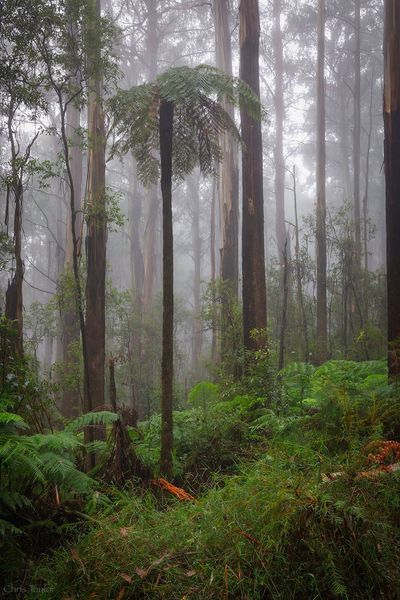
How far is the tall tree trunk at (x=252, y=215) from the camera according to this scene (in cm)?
894

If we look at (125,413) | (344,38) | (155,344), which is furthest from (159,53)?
(125,413)

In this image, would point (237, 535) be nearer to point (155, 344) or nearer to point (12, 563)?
point (12, 563)

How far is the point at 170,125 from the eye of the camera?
205 inches

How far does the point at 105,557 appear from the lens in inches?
120

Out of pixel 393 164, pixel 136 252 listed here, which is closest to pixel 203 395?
pixel 393 164

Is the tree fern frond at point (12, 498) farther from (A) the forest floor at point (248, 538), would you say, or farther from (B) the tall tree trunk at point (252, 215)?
(B) the tall tree trunk at point (252, 215)

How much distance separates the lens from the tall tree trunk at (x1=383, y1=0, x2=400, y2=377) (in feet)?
23.2

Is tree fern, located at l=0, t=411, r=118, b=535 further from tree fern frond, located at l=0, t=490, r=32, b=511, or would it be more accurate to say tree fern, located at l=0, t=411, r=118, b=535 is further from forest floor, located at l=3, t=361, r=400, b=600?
forest floor, located at l=3, t=361, r=400, b=600

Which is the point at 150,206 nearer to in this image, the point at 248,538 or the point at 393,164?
the point at 393,164

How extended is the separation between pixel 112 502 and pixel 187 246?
36112mm

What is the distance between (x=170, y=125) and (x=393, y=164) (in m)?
3.93

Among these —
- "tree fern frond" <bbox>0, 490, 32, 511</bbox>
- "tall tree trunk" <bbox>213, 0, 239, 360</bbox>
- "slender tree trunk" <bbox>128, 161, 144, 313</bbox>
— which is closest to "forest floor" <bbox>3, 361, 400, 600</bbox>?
"tree fern frond" <bbox>0, 490, 32, 511</bbox>

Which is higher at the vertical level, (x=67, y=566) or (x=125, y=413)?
(x=125, y=413)

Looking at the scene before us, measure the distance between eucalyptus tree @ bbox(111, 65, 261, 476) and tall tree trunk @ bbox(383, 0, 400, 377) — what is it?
271 centimetres
